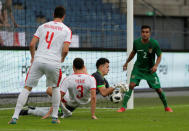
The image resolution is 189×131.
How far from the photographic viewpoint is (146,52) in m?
11.1

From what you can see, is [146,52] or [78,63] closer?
[78,63]

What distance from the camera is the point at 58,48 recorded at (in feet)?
27.1

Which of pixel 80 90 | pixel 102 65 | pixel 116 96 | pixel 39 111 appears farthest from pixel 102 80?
pixel 39 111

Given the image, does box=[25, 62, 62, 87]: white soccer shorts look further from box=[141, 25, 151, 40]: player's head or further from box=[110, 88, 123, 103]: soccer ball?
box=[141, 25, 151, 40]: player's head

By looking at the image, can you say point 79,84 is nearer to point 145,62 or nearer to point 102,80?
point 102,80

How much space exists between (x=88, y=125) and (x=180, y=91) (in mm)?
13498

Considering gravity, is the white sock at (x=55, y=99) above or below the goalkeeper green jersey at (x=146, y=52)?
below

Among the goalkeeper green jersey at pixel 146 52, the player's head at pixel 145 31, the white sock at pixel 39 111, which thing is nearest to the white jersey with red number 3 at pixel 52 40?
the white sock at pixel 39 111

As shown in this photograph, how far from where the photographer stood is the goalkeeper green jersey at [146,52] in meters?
11.0

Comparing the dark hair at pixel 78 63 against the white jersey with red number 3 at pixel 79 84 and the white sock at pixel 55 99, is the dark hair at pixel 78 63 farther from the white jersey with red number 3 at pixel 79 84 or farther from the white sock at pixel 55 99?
the white sock at pixel 55 99

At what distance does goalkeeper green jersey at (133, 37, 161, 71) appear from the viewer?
36.2ft

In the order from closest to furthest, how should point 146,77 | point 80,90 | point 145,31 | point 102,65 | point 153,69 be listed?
point 80,90, point 102,65, point 153,69, point 145,31, point 146,77

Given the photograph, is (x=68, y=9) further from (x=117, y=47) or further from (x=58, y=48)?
(x=58, y=48)

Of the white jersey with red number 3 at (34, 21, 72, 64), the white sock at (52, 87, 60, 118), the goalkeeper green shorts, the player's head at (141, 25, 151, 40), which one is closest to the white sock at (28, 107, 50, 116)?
the white sock at (52, 87, 60, 118)
